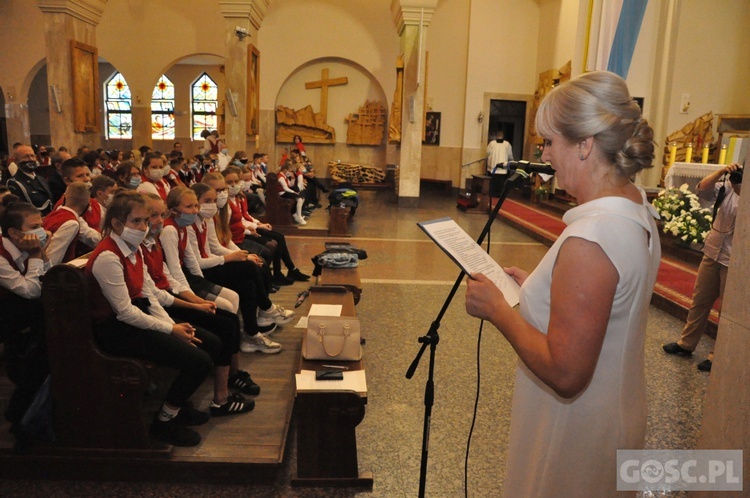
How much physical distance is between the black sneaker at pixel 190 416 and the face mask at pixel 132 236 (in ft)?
2.83

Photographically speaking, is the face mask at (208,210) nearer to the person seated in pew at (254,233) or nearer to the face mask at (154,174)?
the person seated in pew at (254,233)

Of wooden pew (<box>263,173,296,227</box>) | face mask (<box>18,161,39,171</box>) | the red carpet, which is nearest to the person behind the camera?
the red carpet

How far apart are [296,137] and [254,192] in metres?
6.29

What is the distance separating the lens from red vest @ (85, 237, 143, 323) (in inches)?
111

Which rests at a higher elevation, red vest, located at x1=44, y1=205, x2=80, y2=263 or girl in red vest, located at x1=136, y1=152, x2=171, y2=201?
girl in red vest, located at x1=136, y1=152, x2=171, y2=201

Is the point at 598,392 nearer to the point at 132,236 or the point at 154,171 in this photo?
the point at 132,236

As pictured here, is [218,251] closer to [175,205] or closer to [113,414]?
[175,205]

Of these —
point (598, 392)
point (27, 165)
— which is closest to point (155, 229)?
point (598, 392)

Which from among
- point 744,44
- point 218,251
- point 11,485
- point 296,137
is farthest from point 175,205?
point 296,137

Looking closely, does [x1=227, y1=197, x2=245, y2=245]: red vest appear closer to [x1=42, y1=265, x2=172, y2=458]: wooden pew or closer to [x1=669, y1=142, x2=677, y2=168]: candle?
[x1=42, y1=265, x2=172, y2=458]: wooden pew

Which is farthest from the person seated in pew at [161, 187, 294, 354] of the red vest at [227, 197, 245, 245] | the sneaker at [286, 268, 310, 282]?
the sneaker at [286, 268, 310, 282]

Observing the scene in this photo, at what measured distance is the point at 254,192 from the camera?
1082 centimetres

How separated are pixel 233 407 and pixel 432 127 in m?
15.0

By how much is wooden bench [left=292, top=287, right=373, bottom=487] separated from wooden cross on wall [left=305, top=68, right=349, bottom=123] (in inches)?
636
